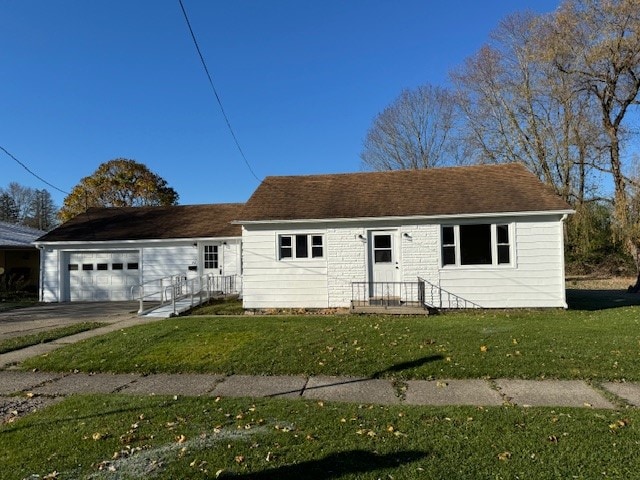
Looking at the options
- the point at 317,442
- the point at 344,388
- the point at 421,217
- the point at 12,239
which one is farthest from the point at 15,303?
the point at 317,442

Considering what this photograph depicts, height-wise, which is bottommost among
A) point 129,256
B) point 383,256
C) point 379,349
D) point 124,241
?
point 379,349

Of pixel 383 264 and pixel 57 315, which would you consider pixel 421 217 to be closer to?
pixel 383 264

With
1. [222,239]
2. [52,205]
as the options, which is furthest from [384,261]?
[52,205]

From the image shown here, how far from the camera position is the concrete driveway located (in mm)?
12535

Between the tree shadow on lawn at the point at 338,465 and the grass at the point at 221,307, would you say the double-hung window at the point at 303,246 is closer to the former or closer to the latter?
the grass at the point at 221,307

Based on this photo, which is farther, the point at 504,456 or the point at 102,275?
the point at 102,275

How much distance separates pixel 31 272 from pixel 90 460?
26619 millimetres

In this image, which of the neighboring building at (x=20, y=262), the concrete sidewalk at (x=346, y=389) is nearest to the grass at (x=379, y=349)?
the concrete sidewalk at (x=346, y=389)

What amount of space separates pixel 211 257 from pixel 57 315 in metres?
6.12

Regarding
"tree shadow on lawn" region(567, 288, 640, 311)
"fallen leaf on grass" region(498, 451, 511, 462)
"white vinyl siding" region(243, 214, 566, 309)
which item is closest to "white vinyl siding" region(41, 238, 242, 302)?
"white vinyl siding" region(243, 214, 566, 309)

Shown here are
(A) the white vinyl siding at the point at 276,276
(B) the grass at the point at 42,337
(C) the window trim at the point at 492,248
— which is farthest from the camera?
(A) the white vinyl siding at the point at 276,276

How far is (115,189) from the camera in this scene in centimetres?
4031

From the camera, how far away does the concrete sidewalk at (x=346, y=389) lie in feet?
18.9

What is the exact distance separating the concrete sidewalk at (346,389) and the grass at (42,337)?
2.54m
